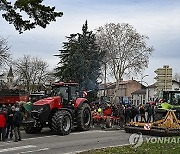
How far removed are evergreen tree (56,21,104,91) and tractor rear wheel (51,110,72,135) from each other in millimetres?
25294

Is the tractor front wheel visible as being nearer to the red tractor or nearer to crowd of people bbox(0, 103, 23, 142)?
the red tractor

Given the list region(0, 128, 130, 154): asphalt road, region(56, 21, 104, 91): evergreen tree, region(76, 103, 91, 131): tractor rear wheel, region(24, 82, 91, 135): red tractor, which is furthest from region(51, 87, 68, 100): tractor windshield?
region(56, 21, 104, 91): evergreen tree

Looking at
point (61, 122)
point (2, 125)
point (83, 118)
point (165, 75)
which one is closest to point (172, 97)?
point (165, 75)

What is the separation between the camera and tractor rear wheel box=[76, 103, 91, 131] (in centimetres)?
2244

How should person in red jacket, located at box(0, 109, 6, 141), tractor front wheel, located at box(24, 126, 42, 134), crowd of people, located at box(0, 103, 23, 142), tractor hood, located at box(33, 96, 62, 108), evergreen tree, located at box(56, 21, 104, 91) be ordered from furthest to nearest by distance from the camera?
1. evergreen tree, located at box(56, 21, 104, 91)
2. tractor front wheel, located at box(24, 126, 42, 134)
3. tractor hood, located at box(33, 96, 62, 108)
4. person in red jacket, located at box(0, 109, 6, 141)
5. crowd of people, located at box(0, 103, 23, 142)

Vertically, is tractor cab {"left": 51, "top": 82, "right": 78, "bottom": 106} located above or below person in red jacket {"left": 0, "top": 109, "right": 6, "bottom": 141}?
above

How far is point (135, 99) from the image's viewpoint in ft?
400

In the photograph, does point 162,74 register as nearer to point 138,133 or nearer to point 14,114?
point 138,133

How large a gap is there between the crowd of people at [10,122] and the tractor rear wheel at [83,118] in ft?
13.6

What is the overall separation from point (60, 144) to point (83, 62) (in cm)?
3116

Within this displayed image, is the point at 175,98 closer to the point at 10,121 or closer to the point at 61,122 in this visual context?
the point at 61,122

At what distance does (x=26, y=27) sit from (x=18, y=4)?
1389 millimetres

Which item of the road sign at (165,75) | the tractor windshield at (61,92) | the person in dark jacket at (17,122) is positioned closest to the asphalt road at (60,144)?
the person in dark jacket at (17,122)

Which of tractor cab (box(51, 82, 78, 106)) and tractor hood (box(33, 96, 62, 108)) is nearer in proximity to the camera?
tractor hood (box(33, 96, 62, 108))
